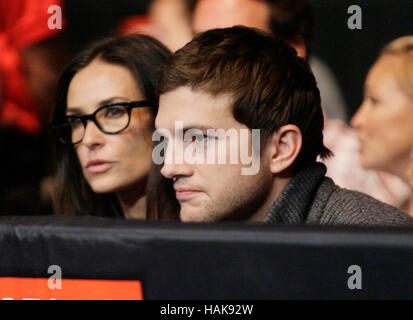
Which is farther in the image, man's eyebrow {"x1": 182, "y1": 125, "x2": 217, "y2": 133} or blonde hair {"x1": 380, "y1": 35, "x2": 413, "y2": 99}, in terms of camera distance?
blonde hair {"x1": 380, "y1": 35, "x2": 413, "y2": 99}

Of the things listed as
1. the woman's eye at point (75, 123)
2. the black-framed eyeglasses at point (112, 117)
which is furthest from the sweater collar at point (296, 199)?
the woman's eye at point (75, 123)

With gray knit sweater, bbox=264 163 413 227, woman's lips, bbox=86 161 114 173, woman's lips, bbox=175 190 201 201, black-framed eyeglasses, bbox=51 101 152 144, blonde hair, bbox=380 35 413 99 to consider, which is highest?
blonde hair, bbox=380 35 413 99

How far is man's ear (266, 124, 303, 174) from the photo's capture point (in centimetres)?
116

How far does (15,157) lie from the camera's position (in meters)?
2.54

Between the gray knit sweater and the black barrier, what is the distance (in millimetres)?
324

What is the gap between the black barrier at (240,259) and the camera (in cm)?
72

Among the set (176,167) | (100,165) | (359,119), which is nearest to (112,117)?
(100,165)

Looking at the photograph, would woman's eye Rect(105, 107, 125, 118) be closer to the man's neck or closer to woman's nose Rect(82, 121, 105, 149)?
woman's nose Rect(82, 121, 105, 149)

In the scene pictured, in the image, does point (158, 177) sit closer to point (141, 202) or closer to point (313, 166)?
point (141, 202)

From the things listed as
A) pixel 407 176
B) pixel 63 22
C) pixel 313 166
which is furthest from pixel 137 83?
pixel 63 22

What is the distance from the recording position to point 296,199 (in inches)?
43.6

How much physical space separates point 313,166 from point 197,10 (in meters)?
0.94

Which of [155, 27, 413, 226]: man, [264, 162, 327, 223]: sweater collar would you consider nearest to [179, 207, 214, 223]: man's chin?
[155, 27, 413, 226]: man

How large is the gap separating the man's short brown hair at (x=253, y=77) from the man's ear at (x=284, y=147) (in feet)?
0.05
